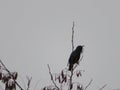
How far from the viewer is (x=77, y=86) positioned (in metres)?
5.19

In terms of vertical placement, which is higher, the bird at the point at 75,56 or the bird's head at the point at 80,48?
the bird's head at the point at 80,48

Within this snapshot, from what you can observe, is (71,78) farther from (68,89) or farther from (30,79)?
(30,79)

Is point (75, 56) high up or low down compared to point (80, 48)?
down

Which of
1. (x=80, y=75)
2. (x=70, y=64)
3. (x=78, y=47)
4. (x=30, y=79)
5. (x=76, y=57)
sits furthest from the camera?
(x=78, y=47)

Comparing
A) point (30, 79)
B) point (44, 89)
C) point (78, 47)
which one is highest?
point (78, 47)

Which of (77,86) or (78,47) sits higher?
(78,47)

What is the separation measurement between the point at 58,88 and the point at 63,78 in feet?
1.68

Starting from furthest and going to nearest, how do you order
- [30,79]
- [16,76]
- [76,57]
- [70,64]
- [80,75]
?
1. [76,57]
2. [70,64]
3. [80,75]
4. [16,76]
5. [30,79]

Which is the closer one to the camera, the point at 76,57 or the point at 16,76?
the point at 16,76

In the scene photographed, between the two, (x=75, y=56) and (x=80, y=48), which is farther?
(x=80, y=48)

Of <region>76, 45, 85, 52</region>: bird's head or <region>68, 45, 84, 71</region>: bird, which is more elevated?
<region>76, 45, 85, 52</region>: bird's head

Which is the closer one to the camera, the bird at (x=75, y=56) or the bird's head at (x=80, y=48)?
the bird at (x=75, y=56)

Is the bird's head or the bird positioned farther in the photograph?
the bird's head

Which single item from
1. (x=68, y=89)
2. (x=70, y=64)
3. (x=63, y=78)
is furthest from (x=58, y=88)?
(x=70, y=64)
